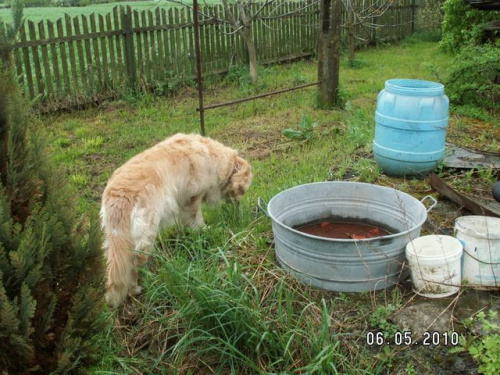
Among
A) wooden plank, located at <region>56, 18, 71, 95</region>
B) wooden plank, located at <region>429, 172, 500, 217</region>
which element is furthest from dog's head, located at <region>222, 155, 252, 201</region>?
wooden plank, located at <region>56, 18, 71, 95</region>

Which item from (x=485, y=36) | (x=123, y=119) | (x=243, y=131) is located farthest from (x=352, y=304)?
(x=485, y=36)

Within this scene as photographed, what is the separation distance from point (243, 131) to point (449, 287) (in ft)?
16.0

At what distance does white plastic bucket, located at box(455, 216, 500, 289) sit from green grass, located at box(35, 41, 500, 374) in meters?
0.46

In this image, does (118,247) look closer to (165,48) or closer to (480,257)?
(480,257)

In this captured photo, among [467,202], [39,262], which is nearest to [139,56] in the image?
[467,202]

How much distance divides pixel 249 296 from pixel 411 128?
2.57m

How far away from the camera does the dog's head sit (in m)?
4.70

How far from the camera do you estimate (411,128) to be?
16.0ft

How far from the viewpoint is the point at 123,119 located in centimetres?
854

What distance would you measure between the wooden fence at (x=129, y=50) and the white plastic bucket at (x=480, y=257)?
712cm

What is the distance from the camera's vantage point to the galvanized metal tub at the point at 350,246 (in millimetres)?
3283

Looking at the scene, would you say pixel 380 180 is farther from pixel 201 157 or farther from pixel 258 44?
pixel 258 44

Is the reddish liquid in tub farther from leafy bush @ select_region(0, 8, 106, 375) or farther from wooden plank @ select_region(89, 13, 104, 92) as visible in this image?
wooden plank @ select_region(89, 13, 104, 92)
